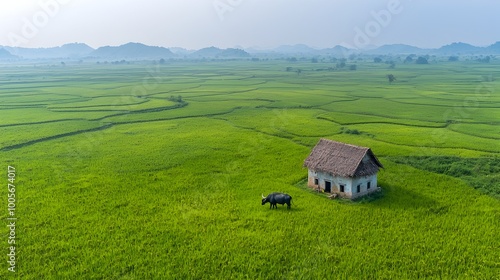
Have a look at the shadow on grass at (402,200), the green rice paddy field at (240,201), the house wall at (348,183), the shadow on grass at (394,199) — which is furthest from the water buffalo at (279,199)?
the shadow on grass at (402,200)

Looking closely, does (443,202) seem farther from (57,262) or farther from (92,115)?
(92,115)

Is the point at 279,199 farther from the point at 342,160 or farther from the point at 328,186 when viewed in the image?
the point at 342,160

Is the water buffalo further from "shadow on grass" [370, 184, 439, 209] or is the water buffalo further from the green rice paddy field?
"shadow on grass" [370, 184, 439, 209]

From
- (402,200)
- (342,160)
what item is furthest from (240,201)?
(402,200)

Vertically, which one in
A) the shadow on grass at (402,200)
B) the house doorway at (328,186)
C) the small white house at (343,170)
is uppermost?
the small white house at (343,170)

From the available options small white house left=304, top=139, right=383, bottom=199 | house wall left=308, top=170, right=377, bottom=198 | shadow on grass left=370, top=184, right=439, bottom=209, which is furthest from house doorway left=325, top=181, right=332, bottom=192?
shadow on grass left=370, top=184, right=439, bottom=209

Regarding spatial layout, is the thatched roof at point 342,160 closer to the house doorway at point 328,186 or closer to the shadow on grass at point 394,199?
the house doorway at point 328,186

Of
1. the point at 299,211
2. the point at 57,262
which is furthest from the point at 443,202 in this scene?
the point at 57,262
